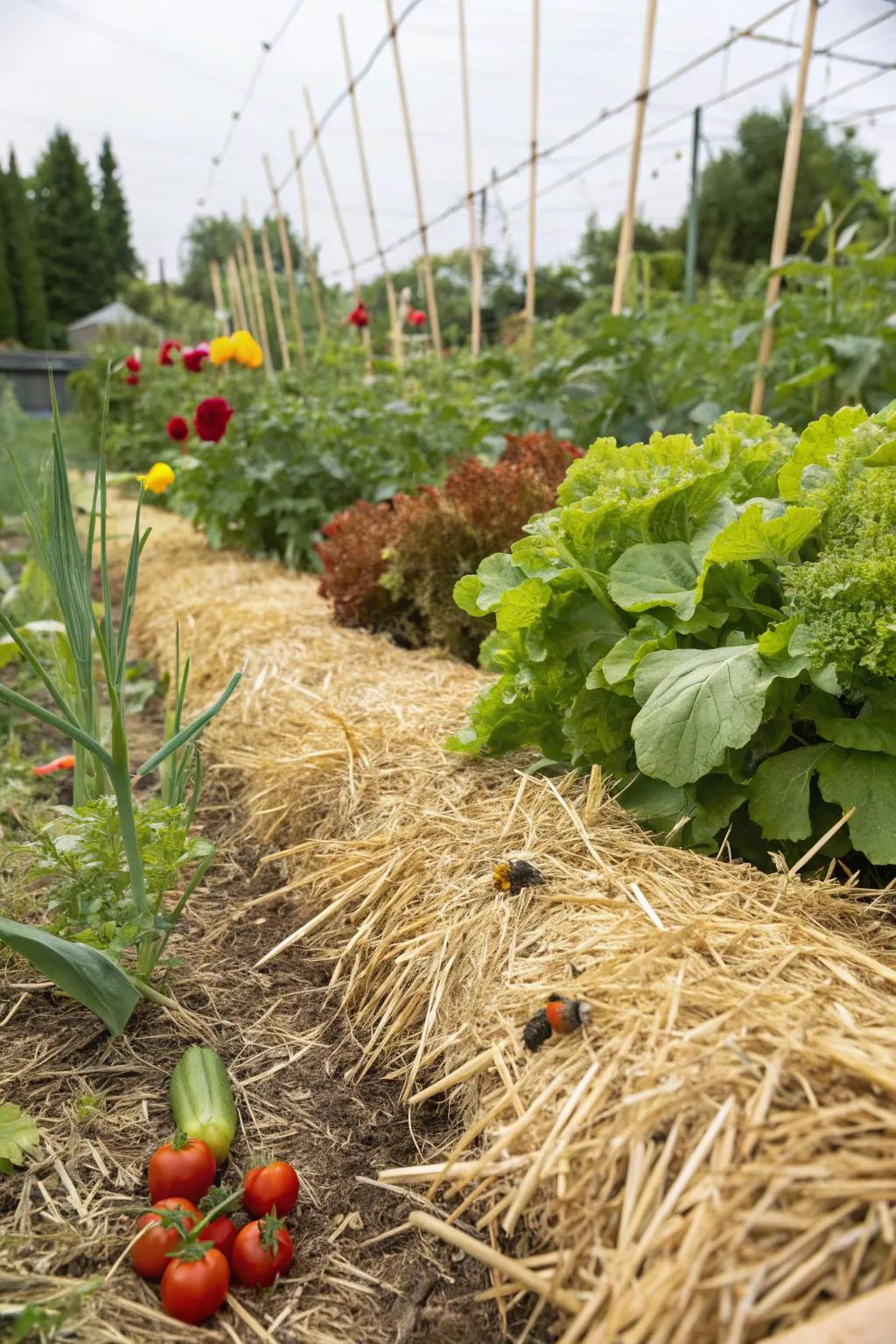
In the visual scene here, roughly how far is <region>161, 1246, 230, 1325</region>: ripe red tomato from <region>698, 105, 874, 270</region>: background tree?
27.8 m

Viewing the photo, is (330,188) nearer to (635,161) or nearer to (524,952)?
(635,161)

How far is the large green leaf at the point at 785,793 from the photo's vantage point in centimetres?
180

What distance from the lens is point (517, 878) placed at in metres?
1.85

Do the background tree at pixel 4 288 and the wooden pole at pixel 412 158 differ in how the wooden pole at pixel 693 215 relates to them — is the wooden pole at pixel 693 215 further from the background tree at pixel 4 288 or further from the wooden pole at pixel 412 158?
the background tree at pixel 4 288

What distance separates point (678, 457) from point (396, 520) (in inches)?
80.7

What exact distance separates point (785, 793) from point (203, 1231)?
123cm

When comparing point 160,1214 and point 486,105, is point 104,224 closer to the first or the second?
point 486,105

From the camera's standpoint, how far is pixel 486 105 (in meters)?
13.2

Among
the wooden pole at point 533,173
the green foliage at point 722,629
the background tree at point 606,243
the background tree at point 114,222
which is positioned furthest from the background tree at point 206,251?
the green foliage at point 722,629

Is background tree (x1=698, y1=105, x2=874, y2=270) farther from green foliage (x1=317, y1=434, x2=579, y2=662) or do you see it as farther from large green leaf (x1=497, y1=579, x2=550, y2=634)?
large green leaf (x1=497, y1=579, x2=550, y2=634)

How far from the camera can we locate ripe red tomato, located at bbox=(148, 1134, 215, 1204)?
1.38m

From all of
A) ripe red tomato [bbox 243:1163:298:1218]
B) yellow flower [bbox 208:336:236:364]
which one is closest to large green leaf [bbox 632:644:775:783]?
ripe red tomato [bbox 243:1163:298:1218]

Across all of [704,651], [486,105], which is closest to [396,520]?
[704,651]

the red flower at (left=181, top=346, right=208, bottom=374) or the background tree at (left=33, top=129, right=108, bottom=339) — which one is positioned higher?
the background tree at (left=33, top=129, right=108, bottom=339)
